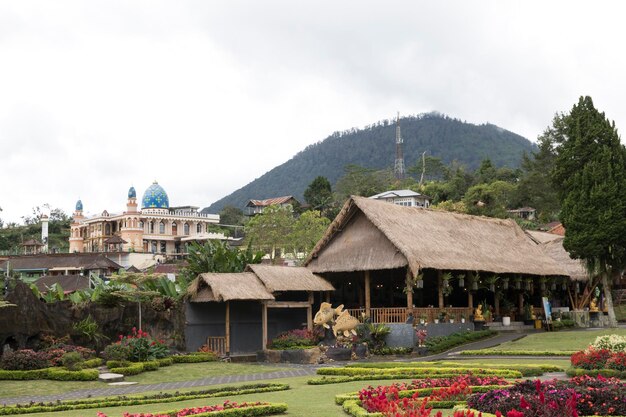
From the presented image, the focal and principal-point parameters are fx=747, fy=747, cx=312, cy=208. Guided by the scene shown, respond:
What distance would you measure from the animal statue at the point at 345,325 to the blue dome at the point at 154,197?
70.9 metres

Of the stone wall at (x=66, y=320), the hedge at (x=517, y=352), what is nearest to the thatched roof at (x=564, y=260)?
the hedge at (x=517, y=352)

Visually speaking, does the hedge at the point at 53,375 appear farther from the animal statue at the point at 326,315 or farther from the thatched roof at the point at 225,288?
the animal statue at the point at 326,315

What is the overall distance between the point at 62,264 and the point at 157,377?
1769 inches

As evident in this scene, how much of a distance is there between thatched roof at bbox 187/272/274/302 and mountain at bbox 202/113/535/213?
125012mm

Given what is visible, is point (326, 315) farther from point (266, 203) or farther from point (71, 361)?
point (266, 203)

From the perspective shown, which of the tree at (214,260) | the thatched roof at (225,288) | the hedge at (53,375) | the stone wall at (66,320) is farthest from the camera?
the tree at (214,260)

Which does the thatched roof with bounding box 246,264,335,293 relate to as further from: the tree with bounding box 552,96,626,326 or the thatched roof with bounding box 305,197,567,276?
the tree with bounding box 552,96,626,326

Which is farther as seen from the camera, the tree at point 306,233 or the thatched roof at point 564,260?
the tree at point 306,233

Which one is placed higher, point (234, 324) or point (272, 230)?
Result: point (272, 230)

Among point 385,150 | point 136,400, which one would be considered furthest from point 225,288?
point 385,150

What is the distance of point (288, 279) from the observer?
92.9 feet

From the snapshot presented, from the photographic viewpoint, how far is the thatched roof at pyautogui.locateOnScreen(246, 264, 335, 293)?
89.2ft

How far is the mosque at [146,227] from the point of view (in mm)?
90812

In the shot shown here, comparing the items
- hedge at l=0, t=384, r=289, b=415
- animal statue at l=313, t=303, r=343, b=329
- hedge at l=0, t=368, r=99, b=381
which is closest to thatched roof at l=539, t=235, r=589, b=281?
animal statue at l=313, t=303, r=343, b=329
